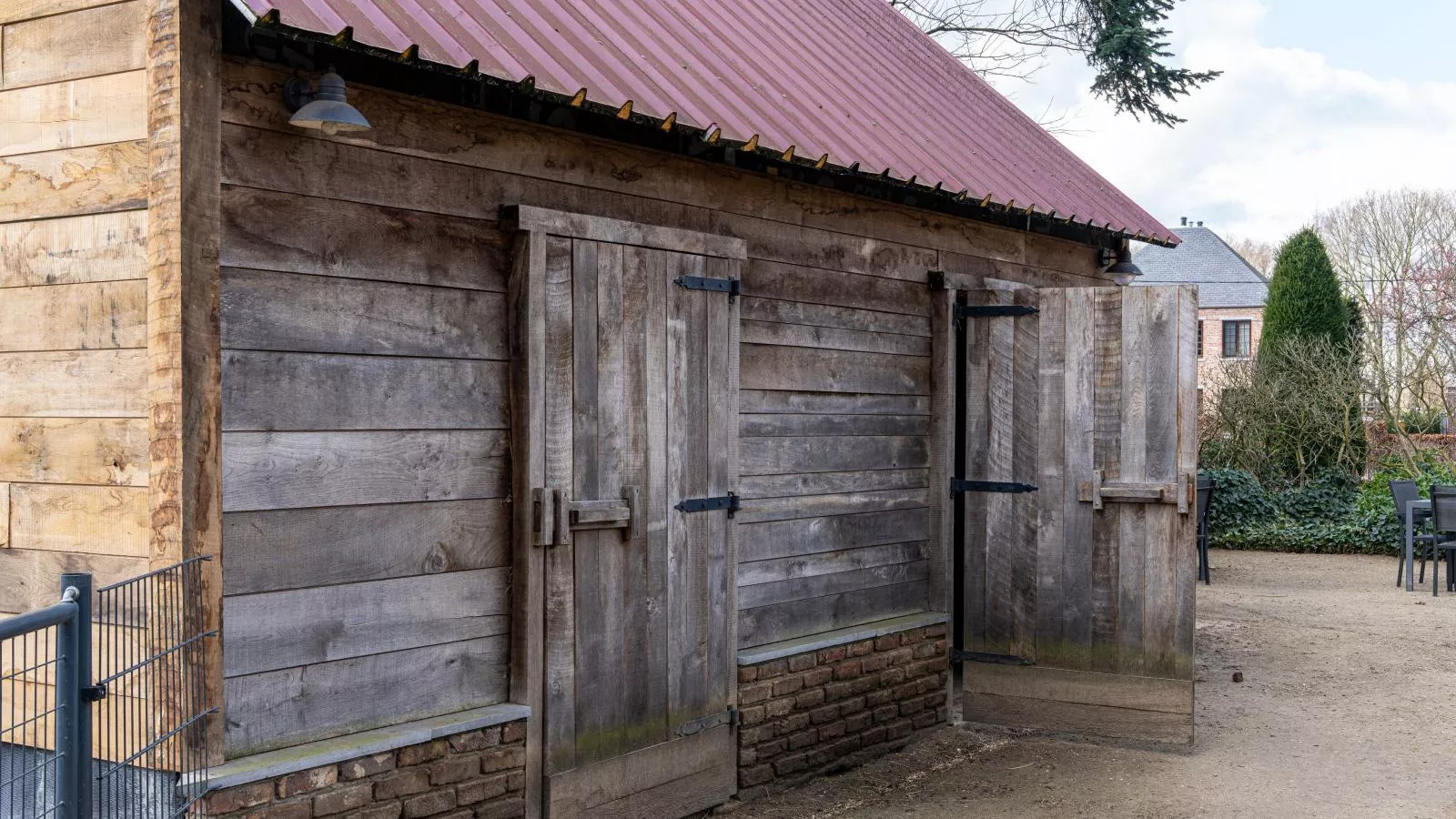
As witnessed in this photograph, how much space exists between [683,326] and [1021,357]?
102 inches

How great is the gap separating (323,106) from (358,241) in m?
0.53

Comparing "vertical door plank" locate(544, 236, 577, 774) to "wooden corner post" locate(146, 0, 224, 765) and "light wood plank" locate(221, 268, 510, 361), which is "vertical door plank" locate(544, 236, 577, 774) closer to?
"light wood plank" locate(221, 268, 510, 361)

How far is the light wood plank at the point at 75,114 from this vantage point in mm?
3801

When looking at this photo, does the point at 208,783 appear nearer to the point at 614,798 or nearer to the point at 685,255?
the point at 614,798

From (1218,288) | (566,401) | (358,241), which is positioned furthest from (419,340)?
(1218,288)

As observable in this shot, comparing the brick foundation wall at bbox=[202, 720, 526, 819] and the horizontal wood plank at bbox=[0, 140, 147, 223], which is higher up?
the horizontal wood plank at bbox=[0, 140, 147, 223]

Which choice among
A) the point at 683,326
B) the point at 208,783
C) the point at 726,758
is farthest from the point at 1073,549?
the point at 208,783

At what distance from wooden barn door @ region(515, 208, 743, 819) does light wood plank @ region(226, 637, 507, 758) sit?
29 centimetres

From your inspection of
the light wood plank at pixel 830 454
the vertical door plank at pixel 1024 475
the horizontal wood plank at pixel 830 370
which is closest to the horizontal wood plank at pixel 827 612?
the vertical door plank at pixel 1024 475

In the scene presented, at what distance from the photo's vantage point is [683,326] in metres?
5.52

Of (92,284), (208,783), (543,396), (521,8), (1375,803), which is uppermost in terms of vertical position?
(521,8)

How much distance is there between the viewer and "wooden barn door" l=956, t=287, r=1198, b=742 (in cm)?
700

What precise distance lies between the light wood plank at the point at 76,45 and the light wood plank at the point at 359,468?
1150 mm

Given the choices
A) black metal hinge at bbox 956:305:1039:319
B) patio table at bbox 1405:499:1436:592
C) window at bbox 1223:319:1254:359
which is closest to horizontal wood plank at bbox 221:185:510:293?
black metal hinge at bbox 956:305:1039:319
